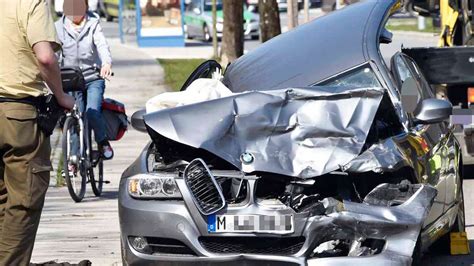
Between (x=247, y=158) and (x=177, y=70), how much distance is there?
769 inches

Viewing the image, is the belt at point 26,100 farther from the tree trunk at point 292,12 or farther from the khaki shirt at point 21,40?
the tree trunk at point 292,12

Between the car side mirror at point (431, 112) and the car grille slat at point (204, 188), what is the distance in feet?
5.01

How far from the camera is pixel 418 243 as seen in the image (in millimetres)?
7352

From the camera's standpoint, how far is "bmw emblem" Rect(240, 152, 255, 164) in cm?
723

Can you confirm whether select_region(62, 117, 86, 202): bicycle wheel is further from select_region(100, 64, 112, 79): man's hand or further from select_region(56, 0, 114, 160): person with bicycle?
select_region(100, 64, 112, 79): man's hand

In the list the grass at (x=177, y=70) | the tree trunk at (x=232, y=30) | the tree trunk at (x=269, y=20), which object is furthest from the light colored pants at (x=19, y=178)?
the tree trunk at (x=232, y=30)

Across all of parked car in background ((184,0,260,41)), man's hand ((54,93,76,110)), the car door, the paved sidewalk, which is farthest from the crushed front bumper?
parked car in background ((184,0,260,41))

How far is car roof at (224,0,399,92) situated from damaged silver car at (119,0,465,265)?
0.59 ft

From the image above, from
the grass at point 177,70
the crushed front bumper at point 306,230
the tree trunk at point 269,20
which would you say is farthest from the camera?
the tree trunk at point 269,20

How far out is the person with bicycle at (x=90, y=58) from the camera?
11875mm

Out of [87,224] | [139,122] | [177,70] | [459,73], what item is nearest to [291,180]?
[139,122]

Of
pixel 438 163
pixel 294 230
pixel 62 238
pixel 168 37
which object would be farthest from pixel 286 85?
pixel 168 37

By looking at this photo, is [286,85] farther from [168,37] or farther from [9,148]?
[168,37]

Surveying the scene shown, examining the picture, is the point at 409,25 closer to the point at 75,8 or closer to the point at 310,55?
the point at 75,8
